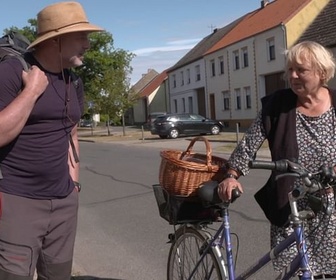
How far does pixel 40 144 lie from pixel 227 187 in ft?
3.54

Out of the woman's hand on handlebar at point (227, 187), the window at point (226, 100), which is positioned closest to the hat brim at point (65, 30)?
the woman's hand on handlebar at point (227, 187)

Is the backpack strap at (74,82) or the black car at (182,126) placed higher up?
the backpack strap at (74,82)

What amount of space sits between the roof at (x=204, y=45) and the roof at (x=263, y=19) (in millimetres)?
2552

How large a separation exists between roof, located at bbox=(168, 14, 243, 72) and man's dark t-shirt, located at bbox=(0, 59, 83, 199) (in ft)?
151

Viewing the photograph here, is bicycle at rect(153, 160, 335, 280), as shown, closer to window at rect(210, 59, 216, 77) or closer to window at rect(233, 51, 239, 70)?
window at rect(233, 51, 239, 70)

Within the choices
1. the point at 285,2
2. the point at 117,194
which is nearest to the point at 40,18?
the point at 117,194

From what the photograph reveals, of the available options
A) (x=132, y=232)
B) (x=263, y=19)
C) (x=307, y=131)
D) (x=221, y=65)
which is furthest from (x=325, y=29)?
(x=307, y=131)

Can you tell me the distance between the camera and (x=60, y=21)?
111 inches

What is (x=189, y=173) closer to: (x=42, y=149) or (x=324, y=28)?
(x=42, y=149)

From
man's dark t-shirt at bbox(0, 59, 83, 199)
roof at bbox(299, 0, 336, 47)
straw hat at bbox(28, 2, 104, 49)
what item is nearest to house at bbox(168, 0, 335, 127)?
roof at bbox(299, 0, 336, 47)

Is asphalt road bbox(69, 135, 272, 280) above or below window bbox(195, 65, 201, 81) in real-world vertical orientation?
below

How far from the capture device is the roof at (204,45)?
1966 inches

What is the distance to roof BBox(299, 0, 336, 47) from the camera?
30.5 metres

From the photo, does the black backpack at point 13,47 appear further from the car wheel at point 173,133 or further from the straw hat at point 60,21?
the car wheel at point 173,133
